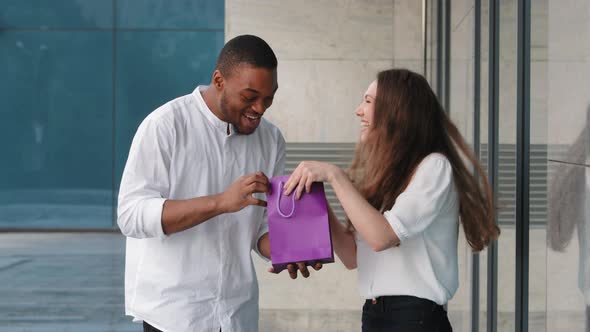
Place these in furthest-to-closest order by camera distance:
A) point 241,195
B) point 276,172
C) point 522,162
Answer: point 522,162 < point 276,172 < point 241,195

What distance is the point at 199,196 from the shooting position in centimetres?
279

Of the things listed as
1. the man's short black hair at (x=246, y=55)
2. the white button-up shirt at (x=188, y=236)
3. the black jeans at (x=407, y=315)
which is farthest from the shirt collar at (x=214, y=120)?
the black jeans at (x=407, y=315)

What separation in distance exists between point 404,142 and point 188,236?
729 mm

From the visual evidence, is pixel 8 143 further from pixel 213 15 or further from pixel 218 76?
pixel 218 76

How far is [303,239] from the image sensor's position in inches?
107

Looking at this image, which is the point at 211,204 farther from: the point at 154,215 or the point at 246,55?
the point at 246,55

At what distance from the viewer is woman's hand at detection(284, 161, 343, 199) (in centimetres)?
264

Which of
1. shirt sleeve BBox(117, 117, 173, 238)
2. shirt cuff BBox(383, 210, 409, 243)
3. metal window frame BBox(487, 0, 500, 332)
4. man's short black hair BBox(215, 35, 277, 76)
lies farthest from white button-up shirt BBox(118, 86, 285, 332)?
metal window frame BBox(487, 0, 500, 332)

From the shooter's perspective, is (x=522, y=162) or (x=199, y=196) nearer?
(x=199, y=196)

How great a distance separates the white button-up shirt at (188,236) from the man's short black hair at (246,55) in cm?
16

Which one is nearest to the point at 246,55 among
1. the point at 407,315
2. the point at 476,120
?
the point at 407,315

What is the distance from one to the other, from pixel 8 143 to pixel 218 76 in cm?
1654

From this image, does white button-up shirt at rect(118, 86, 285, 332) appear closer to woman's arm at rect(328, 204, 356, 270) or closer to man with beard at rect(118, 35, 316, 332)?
man with beard at rect(118, 35, 316, 332)

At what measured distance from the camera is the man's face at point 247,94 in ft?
9.01
